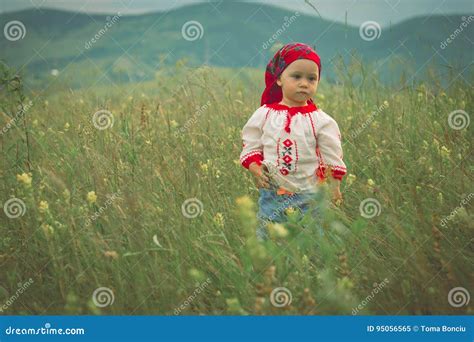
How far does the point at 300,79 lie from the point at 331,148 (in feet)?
1.28

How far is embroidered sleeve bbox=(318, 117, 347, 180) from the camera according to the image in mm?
3311

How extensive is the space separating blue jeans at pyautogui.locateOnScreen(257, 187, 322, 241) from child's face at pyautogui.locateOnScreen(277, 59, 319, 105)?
506mm

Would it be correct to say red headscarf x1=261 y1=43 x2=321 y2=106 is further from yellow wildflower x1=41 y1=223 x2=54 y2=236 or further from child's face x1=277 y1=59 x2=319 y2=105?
yellow wildflower x1=41 y1=223 x2=54 y2=236

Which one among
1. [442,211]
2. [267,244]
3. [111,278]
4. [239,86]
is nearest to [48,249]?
[111,278]

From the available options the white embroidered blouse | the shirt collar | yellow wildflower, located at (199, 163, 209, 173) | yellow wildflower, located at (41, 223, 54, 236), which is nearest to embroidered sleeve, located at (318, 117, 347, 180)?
the white embroidered blouse

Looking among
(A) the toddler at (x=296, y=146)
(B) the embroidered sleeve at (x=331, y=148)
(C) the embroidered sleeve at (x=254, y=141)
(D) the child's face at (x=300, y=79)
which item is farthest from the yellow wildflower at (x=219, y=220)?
(D) the child's face at (x=300, y=79)

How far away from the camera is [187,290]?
9.57 ft

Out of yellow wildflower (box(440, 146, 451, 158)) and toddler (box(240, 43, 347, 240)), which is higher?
yellow wildflower (box(440, 146, 451, 158))

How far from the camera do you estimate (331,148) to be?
10.9 feet

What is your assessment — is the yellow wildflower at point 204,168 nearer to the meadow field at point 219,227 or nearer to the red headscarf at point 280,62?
the meadow field at point 219,227

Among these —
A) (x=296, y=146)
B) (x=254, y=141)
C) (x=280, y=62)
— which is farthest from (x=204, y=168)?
(x=280, y=62)

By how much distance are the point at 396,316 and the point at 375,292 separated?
0.14m

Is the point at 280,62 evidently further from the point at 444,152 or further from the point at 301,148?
the point at 444,152

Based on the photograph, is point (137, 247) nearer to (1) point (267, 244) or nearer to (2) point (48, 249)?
(2) point (48, 249)
